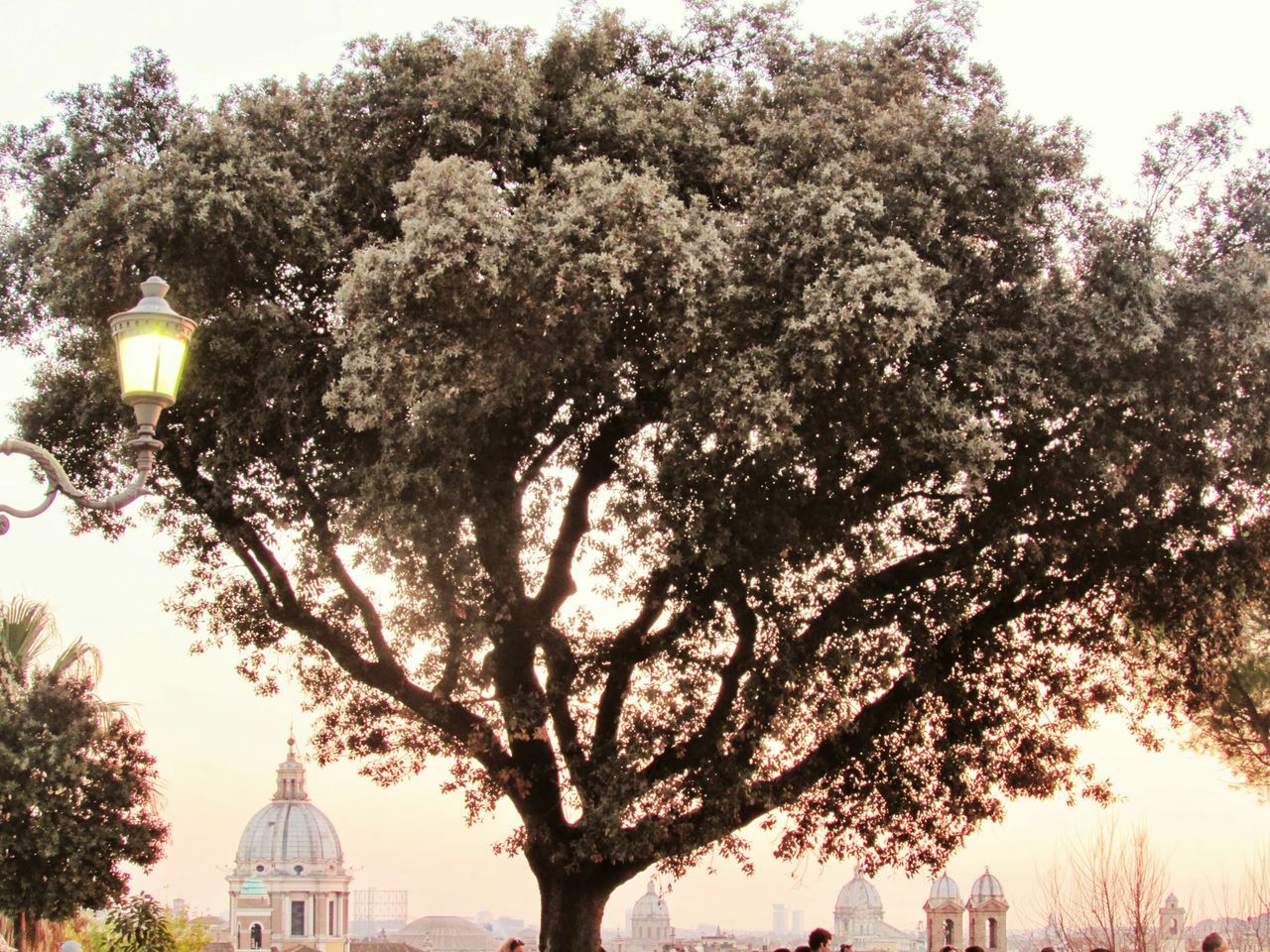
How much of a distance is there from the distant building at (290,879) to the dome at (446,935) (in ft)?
22.5

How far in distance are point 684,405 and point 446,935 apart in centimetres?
13221

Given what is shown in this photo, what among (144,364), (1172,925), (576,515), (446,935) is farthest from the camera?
(446,935)

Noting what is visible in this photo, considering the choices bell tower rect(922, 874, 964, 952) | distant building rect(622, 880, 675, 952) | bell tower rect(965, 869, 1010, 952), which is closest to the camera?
bell tower rect(965, 869, 1010, 952)

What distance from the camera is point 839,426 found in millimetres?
15008

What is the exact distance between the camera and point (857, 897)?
14275 cm

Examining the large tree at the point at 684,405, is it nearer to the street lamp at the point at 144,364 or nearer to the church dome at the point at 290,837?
the street lamp at the point at 144,364

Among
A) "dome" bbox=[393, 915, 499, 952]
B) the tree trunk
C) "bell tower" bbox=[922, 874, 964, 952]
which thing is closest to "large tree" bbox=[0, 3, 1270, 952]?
the tree trunk

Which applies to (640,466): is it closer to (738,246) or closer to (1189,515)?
(738,246)

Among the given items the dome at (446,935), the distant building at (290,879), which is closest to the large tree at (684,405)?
the dome at (446,935)

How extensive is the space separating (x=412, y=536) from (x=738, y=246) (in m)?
4.31

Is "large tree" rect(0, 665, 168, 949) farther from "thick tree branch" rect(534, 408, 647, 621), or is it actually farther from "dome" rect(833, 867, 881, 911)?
"dome" rect(833, 867, 881, 911)

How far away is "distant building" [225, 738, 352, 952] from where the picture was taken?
13738cm

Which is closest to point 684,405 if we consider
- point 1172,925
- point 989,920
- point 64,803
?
point 1172,925

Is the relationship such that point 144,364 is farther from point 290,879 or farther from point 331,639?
point 290,879
